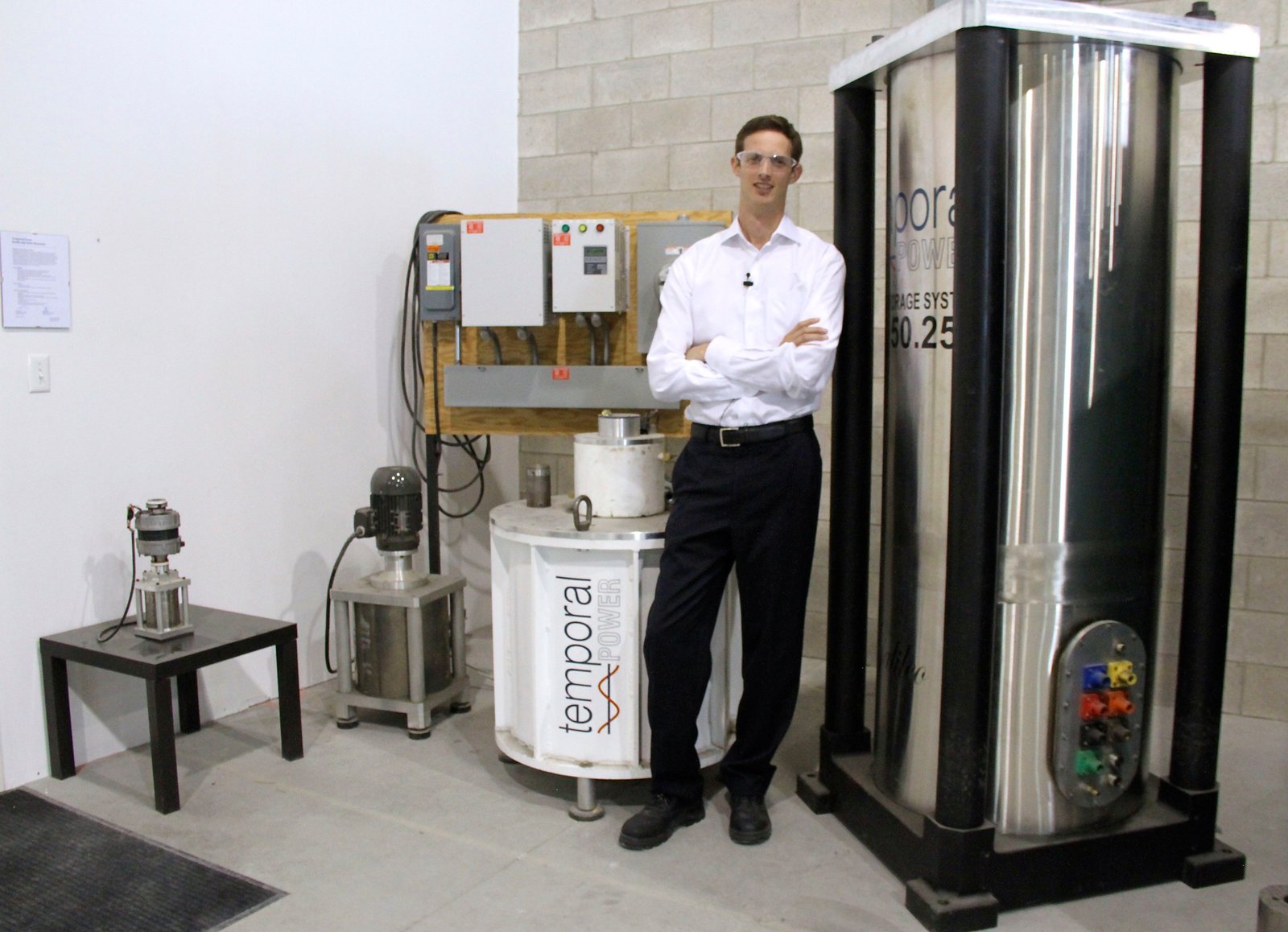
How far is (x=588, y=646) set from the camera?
242 centimetres

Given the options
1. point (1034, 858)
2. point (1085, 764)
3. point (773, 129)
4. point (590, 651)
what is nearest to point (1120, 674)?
point (1085, 764)

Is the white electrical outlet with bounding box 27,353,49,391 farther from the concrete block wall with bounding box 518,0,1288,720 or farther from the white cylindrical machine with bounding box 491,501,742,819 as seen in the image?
the concrete block wall with bounding box 518,0,1288,720

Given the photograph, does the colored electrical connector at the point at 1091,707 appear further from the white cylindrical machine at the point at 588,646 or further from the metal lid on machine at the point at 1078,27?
the metal lid on machine at the point at 1078,27

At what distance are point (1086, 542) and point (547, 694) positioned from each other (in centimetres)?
121

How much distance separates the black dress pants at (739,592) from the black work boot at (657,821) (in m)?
0.03

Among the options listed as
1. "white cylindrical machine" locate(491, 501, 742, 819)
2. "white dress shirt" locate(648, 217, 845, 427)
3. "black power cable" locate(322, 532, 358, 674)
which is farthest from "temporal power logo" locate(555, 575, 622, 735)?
"black power cable" locate(322, 532, 358, 674)

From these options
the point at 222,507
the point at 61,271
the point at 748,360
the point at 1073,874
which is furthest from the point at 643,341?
the point at 1073,874

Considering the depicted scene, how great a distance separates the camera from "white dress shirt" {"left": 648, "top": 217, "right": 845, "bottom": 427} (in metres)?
2.20

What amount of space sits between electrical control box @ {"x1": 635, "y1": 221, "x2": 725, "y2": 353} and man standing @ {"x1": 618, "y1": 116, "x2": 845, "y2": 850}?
603 mm

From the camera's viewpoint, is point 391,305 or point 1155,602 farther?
point 391,305

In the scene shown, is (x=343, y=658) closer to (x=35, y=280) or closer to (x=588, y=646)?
(x=588, y=646)

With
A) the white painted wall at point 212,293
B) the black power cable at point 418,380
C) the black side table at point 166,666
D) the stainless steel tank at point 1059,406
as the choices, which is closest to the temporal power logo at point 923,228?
the stainless steel tank at point 1059,406

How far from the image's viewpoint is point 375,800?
2.55m

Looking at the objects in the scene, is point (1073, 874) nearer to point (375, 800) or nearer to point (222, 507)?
point (375, 800)
